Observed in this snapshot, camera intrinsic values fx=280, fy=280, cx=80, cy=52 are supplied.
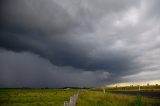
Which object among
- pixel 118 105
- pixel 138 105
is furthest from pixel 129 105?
pixel 138 105

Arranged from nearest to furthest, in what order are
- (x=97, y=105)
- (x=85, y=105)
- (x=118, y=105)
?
1. (x=97, y=105)
2. (x=85, y=105)
3. (x=118, y=105)

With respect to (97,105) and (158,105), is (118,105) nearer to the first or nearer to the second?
(158,105)

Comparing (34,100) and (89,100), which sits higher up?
(34,100)

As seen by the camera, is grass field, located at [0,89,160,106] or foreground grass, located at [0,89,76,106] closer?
grass field, located at [0,89,160,106]

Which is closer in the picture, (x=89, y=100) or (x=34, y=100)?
(x=89, y=100)

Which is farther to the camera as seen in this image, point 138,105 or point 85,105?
point 85,105

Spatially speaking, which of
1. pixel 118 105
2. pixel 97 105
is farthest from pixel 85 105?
pixel 97 105

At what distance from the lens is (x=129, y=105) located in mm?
32875

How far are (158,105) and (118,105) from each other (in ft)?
14.6

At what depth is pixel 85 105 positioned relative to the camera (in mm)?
29484

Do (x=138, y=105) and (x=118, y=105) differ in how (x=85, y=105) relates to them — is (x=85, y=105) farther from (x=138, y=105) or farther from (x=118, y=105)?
(x=138, y=105)

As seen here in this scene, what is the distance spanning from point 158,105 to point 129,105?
3361 millimetres

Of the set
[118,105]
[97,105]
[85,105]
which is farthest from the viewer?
[118,105]

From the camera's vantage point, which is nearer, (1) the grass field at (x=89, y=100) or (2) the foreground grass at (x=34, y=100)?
(1) the grass field at (x=89, y=100)
